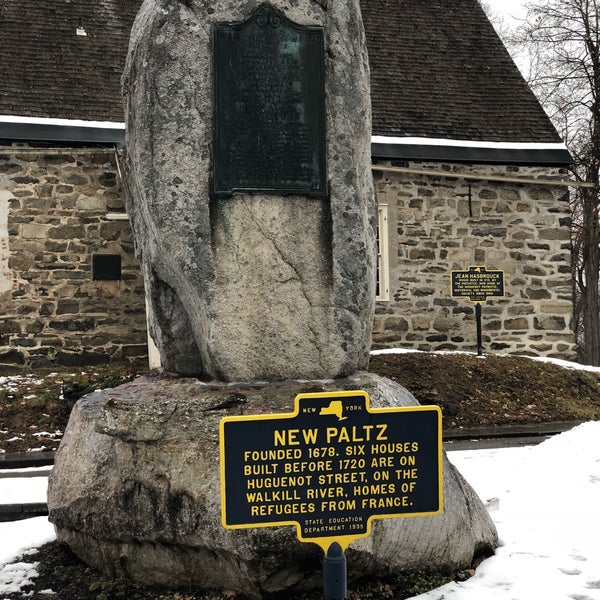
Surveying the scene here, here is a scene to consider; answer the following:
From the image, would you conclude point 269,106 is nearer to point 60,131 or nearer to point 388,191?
point 60,131

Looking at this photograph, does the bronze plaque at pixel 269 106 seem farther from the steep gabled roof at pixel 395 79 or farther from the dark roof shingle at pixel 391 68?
the dark roof shingle at pixel 391 68

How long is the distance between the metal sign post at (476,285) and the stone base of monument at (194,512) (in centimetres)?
917

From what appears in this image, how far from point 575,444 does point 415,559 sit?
2.68m

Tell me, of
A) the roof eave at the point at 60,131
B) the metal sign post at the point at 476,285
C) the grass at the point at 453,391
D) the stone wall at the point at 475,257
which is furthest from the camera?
the stone wall at the point at 475,257

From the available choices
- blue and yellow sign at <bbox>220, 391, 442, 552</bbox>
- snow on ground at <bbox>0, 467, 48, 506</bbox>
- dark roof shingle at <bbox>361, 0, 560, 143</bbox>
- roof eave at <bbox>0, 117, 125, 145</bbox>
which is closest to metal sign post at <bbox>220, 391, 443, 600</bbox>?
blue and yellow sign at <bbox>220, 391, 442, 552</bbox>

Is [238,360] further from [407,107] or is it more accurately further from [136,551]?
[407,107]

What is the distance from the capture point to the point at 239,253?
3990mm

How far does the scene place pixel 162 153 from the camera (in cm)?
398

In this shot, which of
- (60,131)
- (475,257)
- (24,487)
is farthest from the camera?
(475,257)

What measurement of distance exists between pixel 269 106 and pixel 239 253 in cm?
79

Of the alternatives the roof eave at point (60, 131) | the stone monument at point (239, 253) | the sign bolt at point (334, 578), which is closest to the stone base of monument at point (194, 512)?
the stone monument at point (239, 253)

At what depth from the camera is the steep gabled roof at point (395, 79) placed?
12.5 meters

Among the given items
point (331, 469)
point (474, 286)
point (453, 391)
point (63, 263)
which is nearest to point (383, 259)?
point (474, 286)

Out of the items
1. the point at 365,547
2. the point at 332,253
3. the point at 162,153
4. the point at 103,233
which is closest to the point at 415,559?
the point at 365,547
